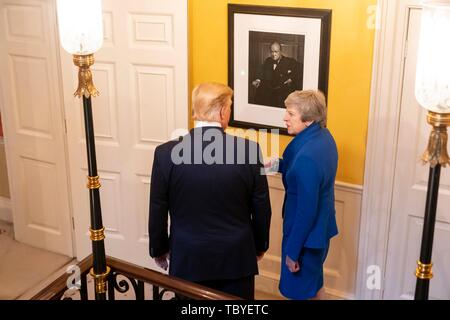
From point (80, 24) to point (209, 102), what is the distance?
61 cm

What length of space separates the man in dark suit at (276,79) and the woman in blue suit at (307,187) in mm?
630

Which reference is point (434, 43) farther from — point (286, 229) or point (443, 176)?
point (443, 176)

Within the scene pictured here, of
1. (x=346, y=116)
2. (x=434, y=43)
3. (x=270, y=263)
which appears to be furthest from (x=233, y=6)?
(x=434, y=43)

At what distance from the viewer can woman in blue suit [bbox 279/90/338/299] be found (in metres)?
2.92

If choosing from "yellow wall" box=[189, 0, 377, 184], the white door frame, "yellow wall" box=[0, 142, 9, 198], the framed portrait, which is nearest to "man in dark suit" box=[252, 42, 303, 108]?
the framed portrait

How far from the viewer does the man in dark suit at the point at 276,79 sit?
12.0 feet

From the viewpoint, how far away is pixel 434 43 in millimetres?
1856

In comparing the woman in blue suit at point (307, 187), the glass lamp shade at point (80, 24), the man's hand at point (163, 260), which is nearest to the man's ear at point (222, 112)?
the woman in blue suit at point (307, 187)

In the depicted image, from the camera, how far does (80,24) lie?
2.45 metres

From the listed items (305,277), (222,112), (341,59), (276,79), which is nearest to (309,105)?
(222,112)

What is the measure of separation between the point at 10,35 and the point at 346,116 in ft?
7.89

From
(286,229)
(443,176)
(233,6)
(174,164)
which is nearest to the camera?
(174,164)

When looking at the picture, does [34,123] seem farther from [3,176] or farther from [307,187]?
[307,187]

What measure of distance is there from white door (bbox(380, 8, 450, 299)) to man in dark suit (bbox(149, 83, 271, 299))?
3.45 ft
